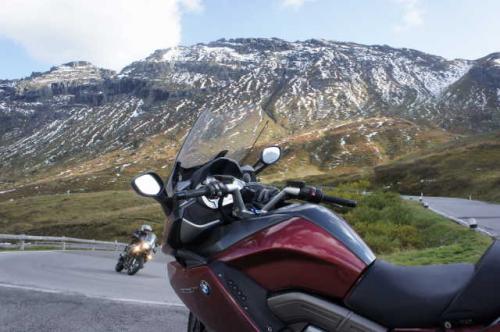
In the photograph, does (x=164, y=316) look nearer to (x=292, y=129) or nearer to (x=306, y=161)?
(x=306, y=161)

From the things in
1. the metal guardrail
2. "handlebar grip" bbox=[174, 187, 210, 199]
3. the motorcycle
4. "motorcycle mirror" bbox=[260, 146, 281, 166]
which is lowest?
the metal guardrail

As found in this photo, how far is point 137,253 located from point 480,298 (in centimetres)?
1280

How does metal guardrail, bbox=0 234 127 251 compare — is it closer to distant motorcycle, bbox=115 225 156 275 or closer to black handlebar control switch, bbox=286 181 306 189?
distant motorcycle, bbox=115 225 156 275

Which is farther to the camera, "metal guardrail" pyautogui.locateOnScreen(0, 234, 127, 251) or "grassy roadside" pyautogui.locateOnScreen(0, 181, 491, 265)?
"metal guardrail" pyautogui.locateOnScreen(0, 234, 127, 251)

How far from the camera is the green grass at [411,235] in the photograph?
472 inches

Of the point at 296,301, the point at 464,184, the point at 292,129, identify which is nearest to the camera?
the point at 296,301

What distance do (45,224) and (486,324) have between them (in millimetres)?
67998

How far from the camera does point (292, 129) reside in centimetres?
18825

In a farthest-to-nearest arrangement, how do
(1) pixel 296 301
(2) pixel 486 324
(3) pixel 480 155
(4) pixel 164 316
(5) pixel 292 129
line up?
(5) pixel 292 129 < (3) pixel 480 155 < (4) pixel 164 316 < (1) pixel 296 301 < (2) pixel 486 324

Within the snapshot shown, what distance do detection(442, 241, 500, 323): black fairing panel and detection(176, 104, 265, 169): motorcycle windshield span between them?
217 centimetres

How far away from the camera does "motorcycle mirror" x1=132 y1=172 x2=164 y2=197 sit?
10.5 feet

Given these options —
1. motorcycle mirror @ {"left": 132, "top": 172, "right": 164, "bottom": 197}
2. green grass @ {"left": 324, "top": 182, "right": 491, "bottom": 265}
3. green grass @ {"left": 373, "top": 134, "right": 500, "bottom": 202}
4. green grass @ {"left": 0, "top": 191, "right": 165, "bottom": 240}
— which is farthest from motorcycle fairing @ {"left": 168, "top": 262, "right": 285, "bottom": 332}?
green grass @ {"left": 373, "top": 134, "right": 500, "bottom": 202}

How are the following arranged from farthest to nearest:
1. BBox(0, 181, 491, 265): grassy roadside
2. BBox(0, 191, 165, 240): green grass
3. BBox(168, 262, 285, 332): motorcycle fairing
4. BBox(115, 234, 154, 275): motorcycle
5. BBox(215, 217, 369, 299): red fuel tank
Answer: BBox(0, 191, 165, 240): green grass < BBox(115, 234, 154, 275): motorcycle < BBox(0, 181, 491, 265): grassy roadside < BBox(168, 262, 285, 332): motorcycle fairing < BBox(215, 217, 369, 299): red fuel tank

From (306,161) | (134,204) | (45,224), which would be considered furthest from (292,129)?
(45,224)
